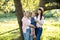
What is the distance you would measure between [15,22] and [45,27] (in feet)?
1.82

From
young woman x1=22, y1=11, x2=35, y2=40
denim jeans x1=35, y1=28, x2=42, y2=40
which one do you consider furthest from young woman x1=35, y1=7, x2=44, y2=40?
young woman x1=22, y1=11, x2=35, y2=40

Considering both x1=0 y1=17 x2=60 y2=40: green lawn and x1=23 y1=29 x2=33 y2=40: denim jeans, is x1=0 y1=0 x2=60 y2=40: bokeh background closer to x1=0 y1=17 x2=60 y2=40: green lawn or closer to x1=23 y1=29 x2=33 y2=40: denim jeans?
x1=0 y1=17 x2=60 y2=40: green lawn

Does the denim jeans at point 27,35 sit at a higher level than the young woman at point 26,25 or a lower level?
lower

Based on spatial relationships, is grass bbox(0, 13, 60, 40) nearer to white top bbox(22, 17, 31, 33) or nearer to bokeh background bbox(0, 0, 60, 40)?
bokeh background bbox(0, 0, 60, 40)

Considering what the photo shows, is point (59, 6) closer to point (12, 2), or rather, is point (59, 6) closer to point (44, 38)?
point (44, 38)

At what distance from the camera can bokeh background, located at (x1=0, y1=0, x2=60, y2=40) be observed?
2963 millimetres

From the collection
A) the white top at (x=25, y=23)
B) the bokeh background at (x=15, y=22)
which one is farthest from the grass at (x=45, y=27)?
the white top at (x=25, y=23)

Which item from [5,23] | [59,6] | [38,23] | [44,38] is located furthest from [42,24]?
[5,23]

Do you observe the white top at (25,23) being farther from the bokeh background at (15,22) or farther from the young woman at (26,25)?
the bokeh background at (15,22)

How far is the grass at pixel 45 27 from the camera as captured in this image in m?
2.96

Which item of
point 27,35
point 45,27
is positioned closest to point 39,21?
point 45,27

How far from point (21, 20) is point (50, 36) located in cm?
61

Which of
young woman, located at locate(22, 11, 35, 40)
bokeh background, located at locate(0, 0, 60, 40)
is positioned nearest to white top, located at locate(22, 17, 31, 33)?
young woman, located at locate(22, 11, 35, 40)

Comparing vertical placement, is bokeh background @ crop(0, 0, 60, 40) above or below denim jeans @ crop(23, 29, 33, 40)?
above
